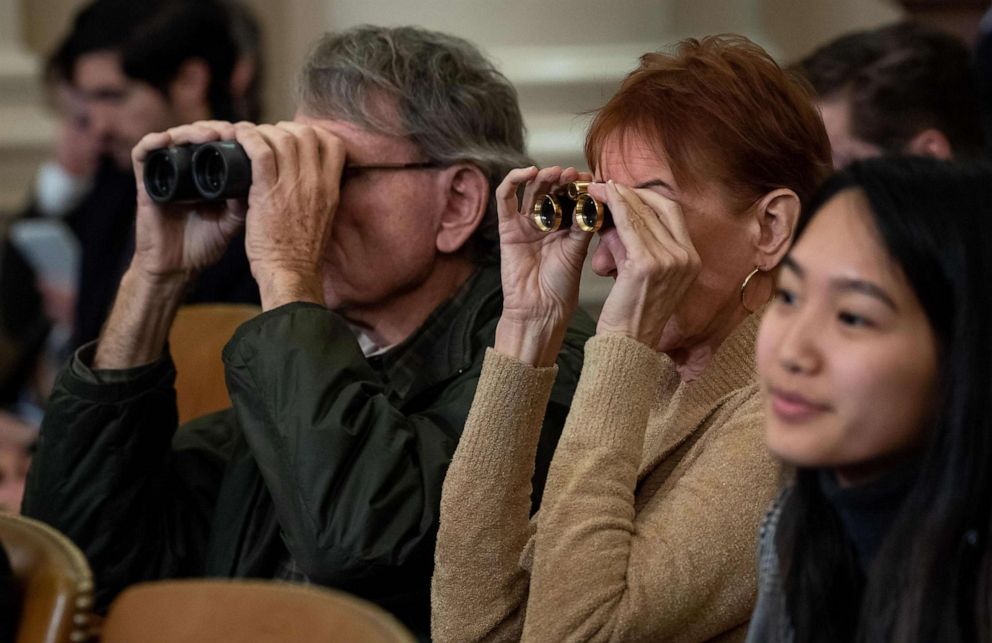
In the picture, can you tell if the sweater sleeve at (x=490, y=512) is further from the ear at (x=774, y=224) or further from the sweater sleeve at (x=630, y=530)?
the ear at (x=774, y=224)

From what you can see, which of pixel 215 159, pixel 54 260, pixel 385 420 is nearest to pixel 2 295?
pixel 54 260

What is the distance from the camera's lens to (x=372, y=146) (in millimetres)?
2055

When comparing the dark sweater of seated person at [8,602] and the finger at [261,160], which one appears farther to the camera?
the finger at [261,160]

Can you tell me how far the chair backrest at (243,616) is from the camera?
1231 mm

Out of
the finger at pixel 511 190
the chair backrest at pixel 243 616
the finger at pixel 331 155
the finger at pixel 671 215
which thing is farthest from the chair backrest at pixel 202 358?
the chair backrest at pixel 243 616

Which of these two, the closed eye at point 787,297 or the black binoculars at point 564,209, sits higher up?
the closed eye at point 787,297

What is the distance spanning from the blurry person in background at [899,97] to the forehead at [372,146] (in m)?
0.94

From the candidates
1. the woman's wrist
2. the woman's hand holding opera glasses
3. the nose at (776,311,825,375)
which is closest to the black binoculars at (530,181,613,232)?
the woman's hand holding opera glasses

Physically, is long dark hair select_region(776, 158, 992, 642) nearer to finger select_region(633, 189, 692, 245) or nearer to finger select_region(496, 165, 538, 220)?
finger select_region(633, 189, 692, 245)

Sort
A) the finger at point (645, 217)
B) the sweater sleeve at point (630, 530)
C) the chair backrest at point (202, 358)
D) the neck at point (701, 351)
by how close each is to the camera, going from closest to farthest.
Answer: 1. the sweater sleeve at point (630, 530)
2. the finger at point (645, 217)
3. the neck at point (701, 351)
4. the chair backrest at point (202, 358)

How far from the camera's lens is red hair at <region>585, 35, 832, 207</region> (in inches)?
65.6

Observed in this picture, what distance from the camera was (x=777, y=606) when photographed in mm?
1343

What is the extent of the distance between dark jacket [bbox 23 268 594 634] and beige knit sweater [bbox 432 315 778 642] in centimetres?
13

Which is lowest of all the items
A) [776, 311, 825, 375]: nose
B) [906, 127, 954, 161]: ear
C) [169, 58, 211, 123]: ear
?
[169, 58, 211, 123]: ear
